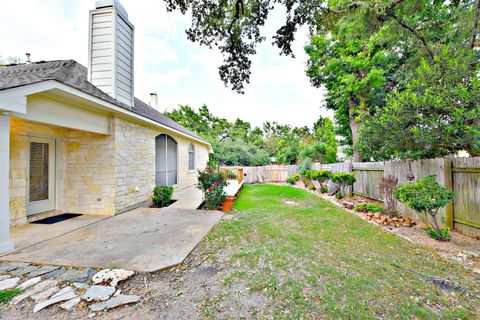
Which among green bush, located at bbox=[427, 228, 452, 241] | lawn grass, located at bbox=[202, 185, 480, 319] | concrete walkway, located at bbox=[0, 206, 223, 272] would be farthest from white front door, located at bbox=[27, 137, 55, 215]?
green bush, located at bbox=[427, 228, 452, 241]

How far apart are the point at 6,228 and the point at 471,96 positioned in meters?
8.11

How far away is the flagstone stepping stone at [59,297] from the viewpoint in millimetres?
1914

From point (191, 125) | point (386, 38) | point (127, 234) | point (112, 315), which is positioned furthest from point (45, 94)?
point (191, 125)

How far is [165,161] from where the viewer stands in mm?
8164

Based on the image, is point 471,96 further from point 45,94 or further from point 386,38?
point 45,94

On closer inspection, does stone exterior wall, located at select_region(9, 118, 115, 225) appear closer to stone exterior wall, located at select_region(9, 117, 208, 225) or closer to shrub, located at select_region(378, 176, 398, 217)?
stone exterior wall, located at select_region(9, 117, 208, 225)

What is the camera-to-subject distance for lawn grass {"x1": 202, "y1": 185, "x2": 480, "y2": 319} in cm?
194

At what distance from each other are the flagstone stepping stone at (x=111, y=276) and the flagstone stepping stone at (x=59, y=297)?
0.22 meters

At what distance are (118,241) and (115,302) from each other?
5.80ft

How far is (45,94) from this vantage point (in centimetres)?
369

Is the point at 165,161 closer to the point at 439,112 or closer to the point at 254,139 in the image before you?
the point at 439,112

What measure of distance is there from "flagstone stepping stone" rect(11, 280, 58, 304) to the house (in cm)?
261

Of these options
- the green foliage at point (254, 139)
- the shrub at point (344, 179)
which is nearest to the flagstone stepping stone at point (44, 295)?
the shrub at point (344, 179)

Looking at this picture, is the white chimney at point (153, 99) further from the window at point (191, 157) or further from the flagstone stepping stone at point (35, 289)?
the flagstone stepping stone at point (35, 289)
